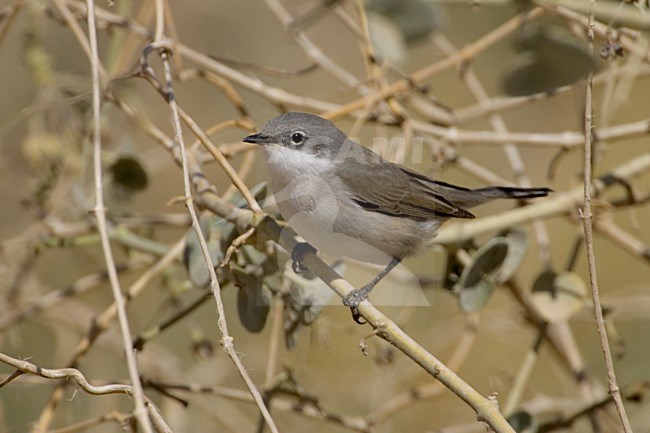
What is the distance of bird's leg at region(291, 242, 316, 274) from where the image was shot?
95.0 inches

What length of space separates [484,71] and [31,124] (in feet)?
14.7

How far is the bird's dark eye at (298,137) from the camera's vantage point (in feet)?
9.98

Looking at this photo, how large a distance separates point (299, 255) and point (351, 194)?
76 cm

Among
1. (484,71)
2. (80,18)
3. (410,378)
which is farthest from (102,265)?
(484,71)

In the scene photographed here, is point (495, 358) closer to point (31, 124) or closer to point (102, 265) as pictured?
point (102, 265)

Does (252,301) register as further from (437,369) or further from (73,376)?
(437,369)

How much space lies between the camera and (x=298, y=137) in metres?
3.06

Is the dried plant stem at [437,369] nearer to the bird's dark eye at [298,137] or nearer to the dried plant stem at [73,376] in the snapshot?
the dried plant stem at [73,376]

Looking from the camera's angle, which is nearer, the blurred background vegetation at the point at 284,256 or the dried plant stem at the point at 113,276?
the dried plant stem at the point at 113,276

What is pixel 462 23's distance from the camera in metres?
6.28

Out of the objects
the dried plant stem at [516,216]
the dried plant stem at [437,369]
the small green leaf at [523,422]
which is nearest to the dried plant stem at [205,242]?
the dried plant stem at [437,369]

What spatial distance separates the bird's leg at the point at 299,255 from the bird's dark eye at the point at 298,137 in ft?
1.77

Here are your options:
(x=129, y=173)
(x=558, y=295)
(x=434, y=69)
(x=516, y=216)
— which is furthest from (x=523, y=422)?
(x=129, y=173)

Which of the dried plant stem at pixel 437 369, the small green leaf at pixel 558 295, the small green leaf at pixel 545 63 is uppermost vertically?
the small green leaf at pixel 545 63
